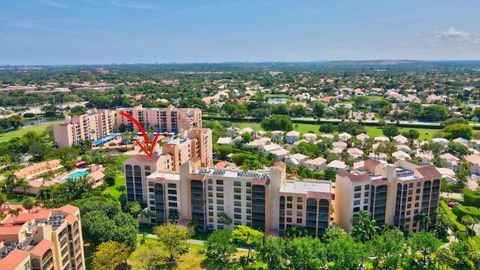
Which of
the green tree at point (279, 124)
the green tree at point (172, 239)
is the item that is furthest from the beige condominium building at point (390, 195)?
the green tree at point (279, 124)

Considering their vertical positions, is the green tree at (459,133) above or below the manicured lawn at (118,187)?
above

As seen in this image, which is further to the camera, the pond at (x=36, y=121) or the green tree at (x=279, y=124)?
the pond at (x=36, y=121)

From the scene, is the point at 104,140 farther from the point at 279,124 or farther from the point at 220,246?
the point at 220,246

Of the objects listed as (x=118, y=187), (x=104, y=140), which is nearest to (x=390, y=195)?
(x=118, y=187)

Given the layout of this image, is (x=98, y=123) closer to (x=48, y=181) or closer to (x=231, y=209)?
(x=48, y=181)

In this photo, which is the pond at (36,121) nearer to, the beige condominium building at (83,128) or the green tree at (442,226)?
the beige condominium building at (83,128)

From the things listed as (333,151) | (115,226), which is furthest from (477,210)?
(115,226)
